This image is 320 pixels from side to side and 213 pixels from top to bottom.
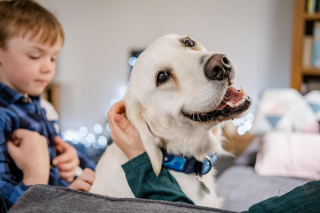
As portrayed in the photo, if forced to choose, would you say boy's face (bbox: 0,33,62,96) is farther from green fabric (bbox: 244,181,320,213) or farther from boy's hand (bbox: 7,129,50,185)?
green fabric (bbox: 244,181,320,213)

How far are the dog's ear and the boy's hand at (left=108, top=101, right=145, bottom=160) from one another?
17 millimetres

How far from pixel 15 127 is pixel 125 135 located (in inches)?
19.7

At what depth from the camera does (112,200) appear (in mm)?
495

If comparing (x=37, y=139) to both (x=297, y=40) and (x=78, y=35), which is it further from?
(x=78, y=35)

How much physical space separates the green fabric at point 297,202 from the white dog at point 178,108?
1.18 ft

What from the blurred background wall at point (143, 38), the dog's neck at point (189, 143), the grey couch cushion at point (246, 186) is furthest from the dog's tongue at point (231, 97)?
the blurred background wall at point (143, 38)

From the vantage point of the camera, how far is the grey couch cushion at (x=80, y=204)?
457mm

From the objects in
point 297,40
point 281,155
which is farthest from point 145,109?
point 297,40

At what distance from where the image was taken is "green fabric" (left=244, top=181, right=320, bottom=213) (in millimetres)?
428

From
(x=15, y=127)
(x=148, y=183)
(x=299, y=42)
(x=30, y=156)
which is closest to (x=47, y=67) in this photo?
(x=15, y=127)

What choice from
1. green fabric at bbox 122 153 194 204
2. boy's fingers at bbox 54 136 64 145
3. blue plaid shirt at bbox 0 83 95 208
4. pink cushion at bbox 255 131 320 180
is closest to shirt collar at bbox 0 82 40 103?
blue plaid shirt at bbox 0 83 95 208

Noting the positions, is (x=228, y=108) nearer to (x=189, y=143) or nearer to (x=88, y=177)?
(x=189, y=143)

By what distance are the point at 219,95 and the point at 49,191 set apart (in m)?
0.52

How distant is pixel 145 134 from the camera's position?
0.87 metres
